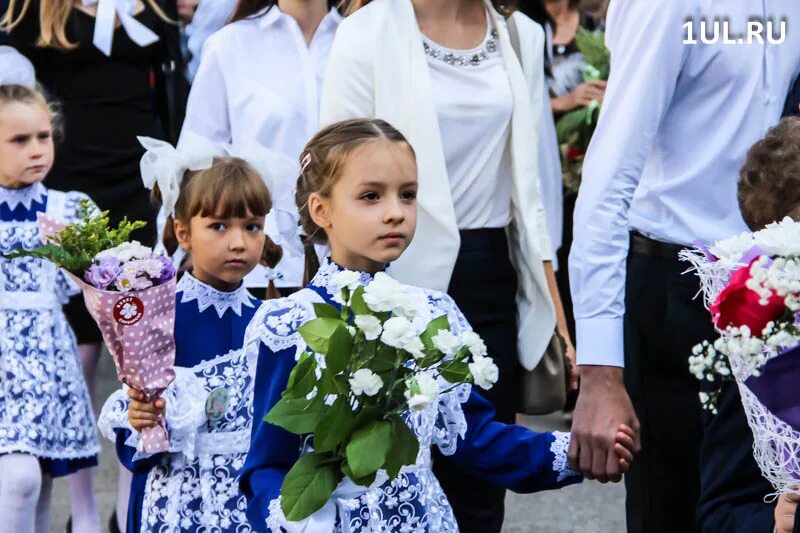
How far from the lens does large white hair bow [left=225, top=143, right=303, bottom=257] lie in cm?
522

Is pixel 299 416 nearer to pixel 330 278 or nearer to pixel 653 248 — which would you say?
pixel 330 278

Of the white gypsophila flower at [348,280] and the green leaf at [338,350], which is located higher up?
the white gypsophila flower at [348,280]

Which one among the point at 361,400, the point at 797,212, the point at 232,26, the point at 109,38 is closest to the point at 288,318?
the point at 361,400

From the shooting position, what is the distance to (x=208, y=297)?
4992 mm

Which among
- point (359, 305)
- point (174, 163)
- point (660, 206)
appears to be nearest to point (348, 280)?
point (359, 305)

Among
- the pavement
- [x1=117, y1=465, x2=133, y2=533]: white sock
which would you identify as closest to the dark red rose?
[x1=117, y1=465, x2=133, y2=533]: white sock

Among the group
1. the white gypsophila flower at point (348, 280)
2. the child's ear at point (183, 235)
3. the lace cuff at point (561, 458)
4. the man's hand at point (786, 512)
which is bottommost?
the man's hand at point (786, 512)

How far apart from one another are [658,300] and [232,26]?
2.08 m

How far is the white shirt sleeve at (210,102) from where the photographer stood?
5570mm

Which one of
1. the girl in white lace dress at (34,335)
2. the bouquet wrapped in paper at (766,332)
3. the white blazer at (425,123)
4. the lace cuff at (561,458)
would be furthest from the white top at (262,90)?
the bouquet wrapped in paper at (766,332)

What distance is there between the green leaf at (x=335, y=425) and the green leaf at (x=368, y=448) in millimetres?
22

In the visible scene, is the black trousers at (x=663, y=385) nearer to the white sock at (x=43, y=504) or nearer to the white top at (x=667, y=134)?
the white top at (x=667, y=134)

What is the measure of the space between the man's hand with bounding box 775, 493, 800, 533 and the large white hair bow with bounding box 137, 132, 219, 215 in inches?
96.4

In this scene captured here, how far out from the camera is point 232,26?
563cm
